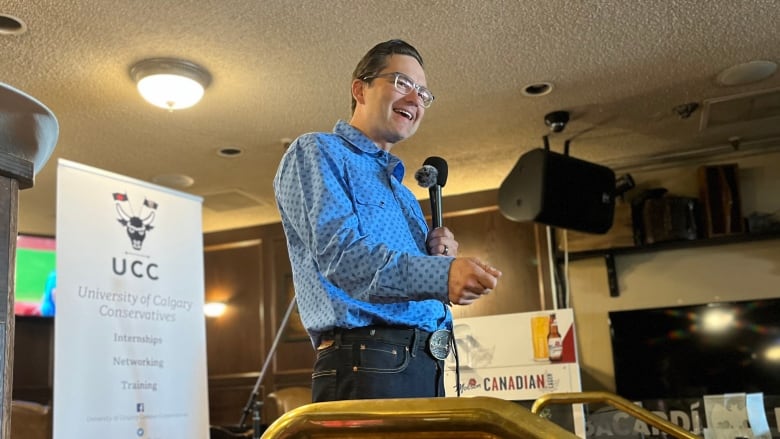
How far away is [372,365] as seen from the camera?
1173 millimetres

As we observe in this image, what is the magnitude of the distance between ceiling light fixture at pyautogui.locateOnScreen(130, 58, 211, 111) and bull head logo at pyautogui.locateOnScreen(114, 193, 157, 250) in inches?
18.3

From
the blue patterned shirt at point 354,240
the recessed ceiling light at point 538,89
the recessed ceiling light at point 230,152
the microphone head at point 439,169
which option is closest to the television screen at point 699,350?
the recessed ceiling light at point 538,89

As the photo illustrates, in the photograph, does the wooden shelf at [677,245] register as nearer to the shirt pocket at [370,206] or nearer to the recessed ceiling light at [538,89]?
the recessed ceiling light at [538,89]

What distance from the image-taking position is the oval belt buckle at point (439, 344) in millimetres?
1252

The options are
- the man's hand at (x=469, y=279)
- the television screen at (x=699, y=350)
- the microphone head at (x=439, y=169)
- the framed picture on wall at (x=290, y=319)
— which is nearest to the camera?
the man's hand at (x=469, y=279)

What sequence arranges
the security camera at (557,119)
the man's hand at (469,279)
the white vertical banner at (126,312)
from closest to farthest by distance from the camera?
the man's hand at (469,279) < the white vertical banner at (126,312) < the security camera at (557,119)

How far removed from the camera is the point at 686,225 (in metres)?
4.43

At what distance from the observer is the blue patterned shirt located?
104cm

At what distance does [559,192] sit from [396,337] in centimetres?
277

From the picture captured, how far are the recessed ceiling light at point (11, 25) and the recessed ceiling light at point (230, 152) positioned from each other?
1.48m

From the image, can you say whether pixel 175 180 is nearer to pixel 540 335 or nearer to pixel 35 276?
pixel 35 276

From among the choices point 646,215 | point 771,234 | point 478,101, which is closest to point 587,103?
point 478,101

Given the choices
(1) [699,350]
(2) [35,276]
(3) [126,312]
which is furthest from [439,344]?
(2) [35,276]

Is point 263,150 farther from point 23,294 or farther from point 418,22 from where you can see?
point 23,294
